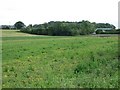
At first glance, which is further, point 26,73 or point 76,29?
point 76,29

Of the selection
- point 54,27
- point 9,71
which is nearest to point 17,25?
point 54,27

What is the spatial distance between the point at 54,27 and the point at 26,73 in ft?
244

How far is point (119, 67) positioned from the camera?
11836mm

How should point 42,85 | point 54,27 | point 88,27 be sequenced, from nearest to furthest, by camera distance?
point 42,85 → point 54,27 → point 88,27

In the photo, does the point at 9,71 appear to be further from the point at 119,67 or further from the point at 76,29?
the point at 76,29

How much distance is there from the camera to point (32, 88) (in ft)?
26.9

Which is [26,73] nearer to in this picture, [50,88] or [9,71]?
[9,71]

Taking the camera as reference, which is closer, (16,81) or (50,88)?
(50,88)

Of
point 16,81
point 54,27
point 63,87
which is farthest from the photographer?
point 54,27

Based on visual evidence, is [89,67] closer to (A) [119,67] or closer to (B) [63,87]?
(A) [119,67]

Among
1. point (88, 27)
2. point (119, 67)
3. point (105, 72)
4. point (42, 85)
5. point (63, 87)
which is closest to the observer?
point (63, 87)

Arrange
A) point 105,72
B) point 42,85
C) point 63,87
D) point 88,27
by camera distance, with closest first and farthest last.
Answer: point 63,87 → point 42,85 → point 105,72 → point 88,27

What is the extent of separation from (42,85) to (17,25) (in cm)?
9671

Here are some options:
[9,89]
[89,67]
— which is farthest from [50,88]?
[89,67]
